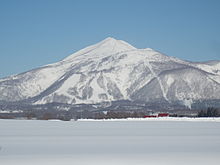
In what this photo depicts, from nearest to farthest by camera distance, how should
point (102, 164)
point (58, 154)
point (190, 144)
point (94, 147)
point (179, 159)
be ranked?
point (102, 164) → point (179, 159) → point (58, 154) → point (94, 147) → point (190, 144)

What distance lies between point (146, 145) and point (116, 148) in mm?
3443

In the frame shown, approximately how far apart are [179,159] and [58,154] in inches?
315

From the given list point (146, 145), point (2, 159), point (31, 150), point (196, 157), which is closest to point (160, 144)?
point (146, 145)

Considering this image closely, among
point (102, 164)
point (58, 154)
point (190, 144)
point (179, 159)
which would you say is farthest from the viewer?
point (190, 144)

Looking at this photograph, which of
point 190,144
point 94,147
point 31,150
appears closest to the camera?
point 31,150

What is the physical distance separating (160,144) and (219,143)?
4799mm

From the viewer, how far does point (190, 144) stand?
38.1 metres

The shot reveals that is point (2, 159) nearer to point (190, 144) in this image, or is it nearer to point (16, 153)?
point (16, 153)

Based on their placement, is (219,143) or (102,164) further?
(219,143)

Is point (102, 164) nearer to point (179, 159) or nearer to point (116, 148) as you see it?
point (179, 159)

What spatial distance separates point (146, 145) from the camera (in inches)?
1478

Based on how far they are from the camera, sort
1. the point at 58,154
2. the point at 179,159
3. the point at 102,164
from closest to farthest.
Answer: the point at 102,164, the point at 179,159, the point at 58,154

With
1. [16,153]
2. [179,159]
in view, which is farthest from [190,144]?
[16,153]

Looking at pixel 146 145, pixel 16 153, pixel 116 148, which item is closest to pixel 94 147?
pixel 116 148
